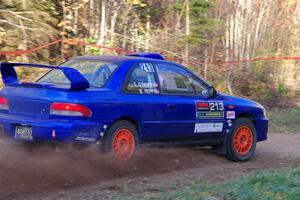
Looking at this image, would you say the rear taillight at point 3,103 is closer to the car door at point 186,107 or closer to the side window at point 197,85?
the car door at point 186,107

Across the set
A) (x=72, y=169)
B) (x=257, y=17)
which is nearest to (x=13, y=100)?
(x=72, y=169)

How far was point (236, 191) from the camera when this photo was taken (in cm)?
621

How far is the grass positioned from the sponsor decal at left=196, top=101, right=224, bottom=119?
1751 millimetres

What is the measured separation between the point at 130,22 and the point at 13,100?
8.84 m

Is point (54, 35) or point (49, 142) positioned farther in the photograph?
point (54, 35)

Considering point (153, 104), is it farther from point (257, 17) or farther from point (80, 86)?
point (257, 17)

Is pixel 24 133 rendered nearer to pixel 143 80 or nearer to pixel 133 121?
pixel 133 121

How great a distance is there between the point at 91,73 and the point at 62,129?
1188 millimetres

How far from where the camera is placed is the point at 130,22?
53.0 feet

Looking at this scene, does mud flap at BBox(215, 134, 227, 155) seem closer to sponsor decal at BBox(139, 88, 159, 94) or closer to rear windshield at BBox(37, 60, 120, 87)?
sponsor decal at BBox(139, 88, 159, 94)

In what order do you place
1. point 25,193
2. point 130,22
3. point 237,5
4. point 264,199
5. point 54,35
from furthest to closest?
point 237,5, point 130,22, point 54,35, point 25,193, point 264,199

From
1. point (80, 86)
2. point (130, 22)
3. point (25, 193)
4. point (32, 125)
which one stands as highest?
point (130, 22)

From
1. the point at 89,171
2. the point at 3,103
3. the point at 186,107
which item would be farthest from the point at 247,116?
the point at 3,103

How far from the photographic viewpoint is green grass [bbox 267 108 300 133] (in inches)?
536
